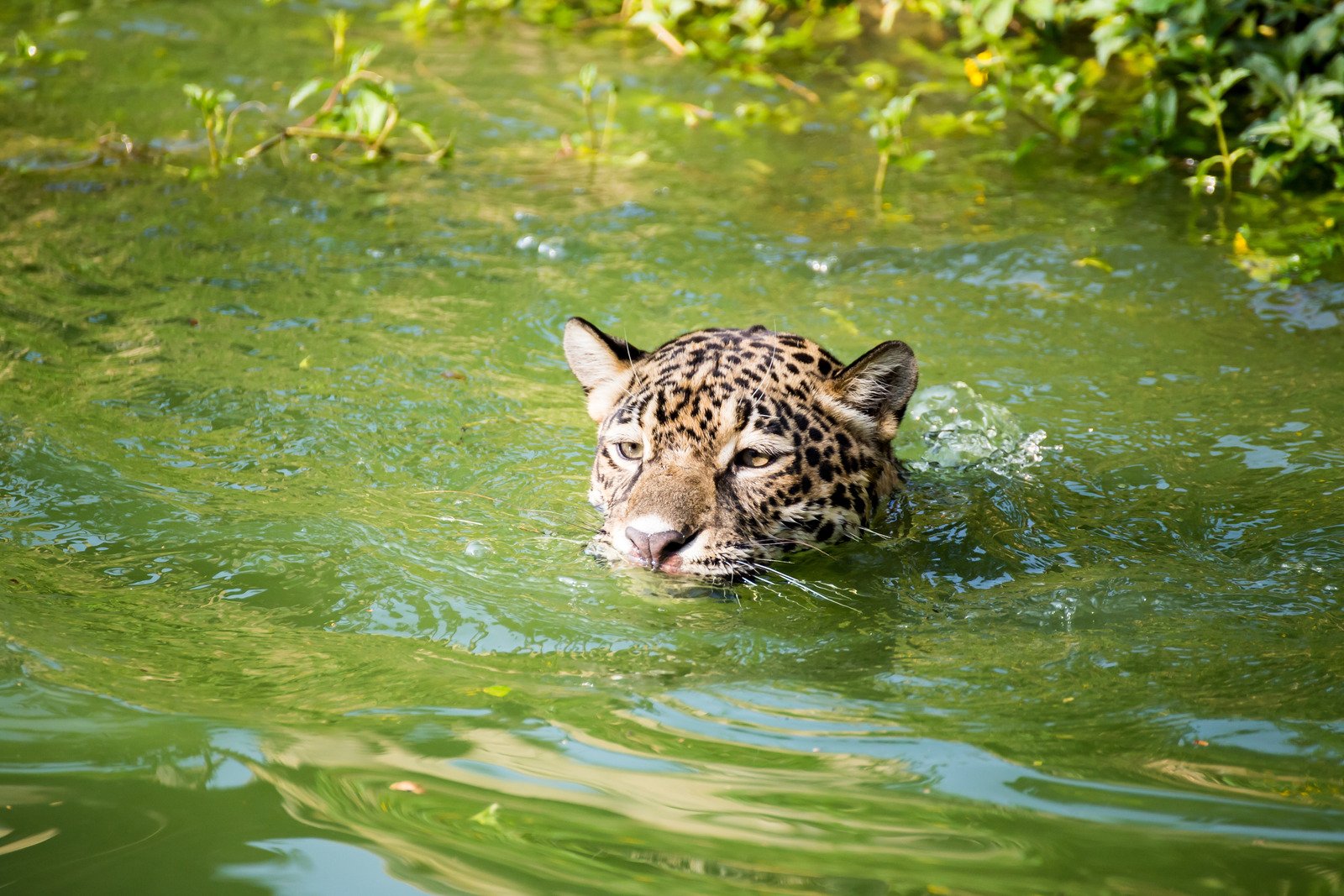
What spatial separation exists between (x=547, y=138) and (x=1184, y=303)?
234 inches

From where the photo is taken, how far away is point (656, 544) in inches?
203

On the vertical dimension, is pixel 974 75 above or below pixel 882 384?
above

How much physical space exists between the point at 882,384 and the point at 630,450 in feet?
3.95

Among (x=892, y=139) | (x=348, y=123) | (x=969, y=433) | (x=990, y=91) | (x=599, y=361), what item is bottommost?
(x=969, y=433)

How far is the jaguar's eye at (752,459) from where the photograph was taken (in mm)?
5723

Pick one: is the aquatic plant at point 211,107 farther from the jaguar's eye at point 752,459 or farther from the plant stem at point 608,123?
the jaguar's eye at point 752,459

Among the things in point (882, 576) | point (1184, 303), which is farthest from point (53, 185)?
point (1184, 303)

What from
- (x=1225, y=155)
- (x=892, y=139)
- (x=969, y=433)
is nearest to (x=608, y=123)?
(x=892, y=139)

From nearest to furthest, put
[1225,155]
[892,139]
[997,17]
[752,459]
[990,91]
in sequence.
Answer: [752,459], [1225,155], [892,139], [990,91], [997,17]

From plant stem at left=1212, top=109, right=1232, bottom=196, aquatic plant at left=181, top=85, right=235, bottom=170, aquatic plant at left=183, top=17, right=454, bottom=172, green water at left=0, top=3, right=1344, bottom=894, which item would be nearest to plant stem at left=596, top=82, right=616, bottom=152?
green water at left=0, top=3, right=1344, bottom=894

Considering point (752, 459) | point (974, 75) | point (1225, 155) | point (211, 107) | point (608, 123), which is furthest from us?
point (974, 75)

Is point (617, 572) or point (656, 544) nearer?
point (656, 544)

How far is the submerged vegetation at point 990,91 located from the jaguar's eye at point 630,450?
5.27m

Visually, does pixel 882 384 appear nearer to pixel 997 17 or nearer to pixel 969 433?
pixel 969 433
